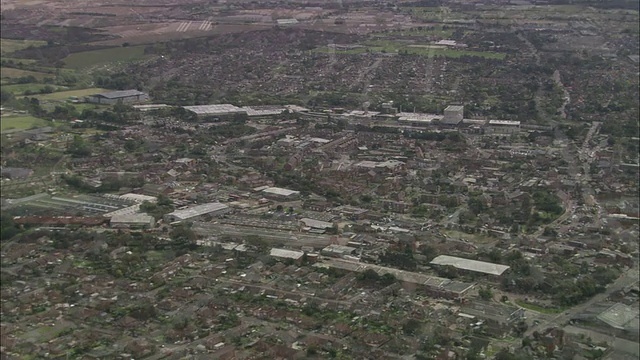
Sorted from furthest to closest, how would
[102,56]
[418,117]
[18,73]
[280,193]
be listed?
[102,56]
[18,73]
[418,117]
[280,193]

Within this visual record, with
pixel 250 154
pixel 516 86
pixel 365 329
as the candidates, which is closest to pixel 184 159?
pixel 250 154

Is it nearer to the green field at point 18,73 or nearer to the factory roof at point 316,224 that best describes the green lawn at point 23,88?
the green field at point 18,73

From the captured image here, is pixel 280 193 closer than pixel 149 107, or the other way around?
pixel 280 193

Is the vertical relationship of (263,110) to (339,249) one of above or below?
below

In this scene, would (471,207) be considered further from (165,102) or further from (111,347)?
(165,102)

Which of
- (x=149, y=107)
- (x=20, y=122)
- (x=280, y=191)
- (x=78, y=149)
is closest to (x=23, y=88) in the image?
(x=20, y=122)

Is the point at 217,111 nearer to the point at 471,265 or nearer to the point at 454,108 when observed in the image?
the point at 454,108

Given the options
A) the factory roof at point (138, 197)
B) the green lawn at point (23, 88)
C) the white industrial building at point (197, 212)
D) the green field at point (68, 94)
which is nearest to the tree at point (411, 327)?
the white industrial building at point (197, 212)
